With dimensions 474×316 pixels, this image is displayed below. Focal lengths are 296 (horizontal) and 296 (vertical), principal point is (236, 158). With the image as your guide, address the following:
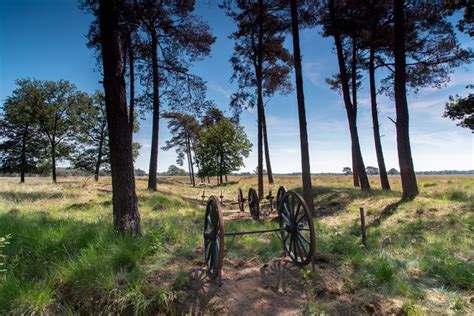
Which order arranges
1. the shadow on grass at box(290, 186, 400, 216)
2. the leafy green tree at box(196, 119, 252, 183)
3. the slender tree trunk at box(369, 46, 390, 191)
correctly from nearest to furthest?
the shadow on grass at box(290, 186, 400, 216) → the slender tree trunk at box(369, 46, 390, 191) → the leafy green tree at box(196, 119, 252, 183)

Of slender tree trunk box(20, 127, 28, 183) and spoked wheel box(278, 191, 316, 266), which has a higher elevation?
slender tree trunk box(20, 127, 28, 183)

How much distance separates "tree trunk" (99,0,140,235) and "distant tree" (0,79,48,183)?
3024 cm

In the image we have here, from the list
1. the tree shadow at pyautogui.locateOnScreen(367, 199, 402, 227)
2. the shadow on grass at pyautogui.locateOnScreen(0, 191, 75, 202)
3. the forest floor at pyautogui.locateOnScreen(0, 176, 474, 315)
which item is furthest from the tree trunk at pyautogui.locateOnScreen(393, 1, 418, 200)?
the shadow on grass at pyautogui.locateOnScreen(0, 191, 75, 202)

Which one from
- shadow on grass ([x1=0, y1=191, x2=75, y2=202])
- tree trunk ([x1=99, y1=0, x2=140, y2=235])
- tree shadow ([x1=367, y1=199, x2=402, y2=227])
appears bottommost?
tree shadow ([x1=367, y1=199, x2=402, y2=227])

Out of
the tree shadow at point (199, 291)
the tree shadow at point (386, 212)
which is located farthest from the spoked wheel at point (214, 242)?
the tree shadow at point (386, 212)

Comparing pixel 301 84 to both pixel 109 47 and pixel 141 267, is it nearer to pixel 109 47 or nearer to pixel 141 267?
pixel 109 47

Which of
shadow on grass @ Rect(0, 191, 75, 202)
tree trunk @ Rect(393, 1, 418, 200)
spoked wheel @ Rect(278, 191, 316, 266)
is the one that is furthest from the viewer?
shadow on grass @ Rect(0, 191, 75, 202)

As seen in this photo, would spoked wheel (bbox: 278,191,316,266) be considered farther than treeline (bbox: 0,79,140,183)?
No

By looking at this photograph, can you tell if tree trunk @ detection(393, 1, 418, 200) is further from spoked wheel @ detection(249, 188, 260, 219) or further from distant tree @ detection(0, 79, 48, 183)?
distant tree @ detection(0, 79, 48, 183)

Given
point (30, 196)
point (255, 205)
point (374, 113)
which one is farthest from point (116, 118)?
point (374, 113)

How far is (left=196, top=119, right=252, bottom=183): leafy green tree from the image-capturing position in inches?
1464

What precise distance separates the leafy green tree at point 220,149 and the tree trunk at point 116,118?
31.3 meters

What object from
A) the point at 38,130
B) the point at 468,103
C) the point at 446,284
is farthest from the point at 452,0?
the point at 38,130

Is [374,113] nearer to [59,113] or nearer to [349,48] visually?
[349,48]
